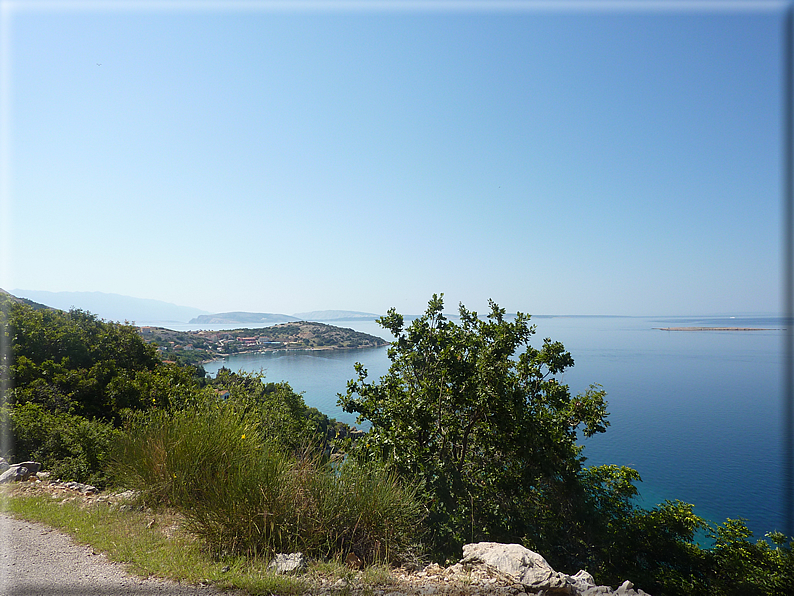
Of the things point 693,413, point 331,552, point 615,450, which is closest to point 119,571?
point 331,552

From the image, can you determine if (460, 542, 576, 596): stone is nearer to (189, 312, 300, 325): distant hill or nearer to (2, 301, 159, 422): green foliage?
(2, 301, 159, 422): green foliage

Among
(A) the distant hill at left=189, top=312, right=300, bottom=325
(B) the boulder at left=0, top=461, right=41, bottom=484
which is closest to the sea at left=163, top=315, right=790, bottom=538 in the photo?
(B) the boulder at left=0, top=461, right=41, bottom=484

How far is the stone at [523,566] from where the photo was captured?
3.10m

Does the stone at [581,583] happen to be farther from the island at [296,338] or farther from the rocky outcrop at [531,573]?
the island at [296,338]

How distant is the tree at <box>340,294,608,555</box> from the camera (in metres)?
5.80

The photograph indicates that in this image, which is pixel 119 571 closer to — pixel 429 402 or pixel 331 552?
pixel 331 552

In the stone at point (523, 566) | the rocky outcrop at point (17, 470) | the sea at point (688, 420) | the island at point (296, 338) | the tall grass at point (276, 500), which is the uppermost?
the tall grass at point (276, 500)

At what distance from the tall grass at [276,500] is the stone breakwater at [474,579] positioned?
252mm

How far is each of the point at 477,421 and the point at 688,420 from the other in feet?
114

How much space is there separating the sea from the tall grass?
8.39 feet

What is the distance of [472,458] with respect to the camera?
22.6 feet

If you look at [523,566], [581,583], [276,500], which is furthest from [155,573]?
[581,583]

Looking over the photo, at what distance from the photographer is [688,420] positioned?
1254 inches

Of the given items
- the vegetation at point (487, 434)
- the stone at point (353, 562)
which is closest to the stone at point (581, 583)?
the stone at point (353, 562)
